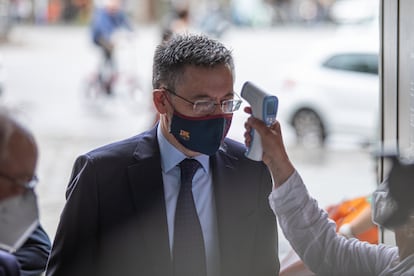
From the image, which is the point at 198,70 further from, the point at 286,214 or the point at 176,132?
the point at 286,214

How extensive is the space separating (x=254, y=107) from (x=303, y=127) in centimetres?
896

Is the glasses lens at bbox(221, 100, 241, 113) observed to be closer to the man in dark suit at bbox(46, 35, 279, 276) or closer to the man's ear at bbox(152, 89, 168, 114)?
the man in dark suit at bbox(46, 35, 279, 276)

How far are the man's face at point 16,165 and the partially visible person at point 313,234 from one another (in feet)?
2.19

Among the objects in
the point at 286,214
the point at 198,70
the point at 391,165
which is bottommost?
the point at 286,214

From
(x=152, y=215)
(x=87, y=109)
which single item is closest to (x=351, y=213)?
(x=152, y=215)

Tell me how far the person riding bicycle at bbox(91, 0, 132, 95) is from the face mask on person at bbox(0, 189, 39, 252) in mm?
11787

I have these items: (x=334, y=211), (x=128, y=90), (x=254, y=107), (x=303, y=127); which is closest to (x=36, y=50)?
(x=128, y=90)

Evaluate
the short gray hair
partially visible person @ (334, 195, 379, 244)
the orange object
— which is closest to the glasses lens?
the short gray hair

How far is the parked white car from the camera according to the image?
10898 mm

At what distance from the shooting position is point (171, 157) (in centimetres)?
279

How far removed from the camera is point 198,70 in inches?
105

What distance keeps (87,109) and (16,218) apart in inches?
479

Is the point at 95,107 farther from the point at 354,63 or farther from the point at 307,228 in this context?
the point at 307,228

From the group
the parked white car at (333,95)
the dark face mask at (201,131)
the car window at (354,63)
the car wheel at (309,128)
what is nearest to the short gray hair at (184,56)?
the dark face mask at (201,131)
